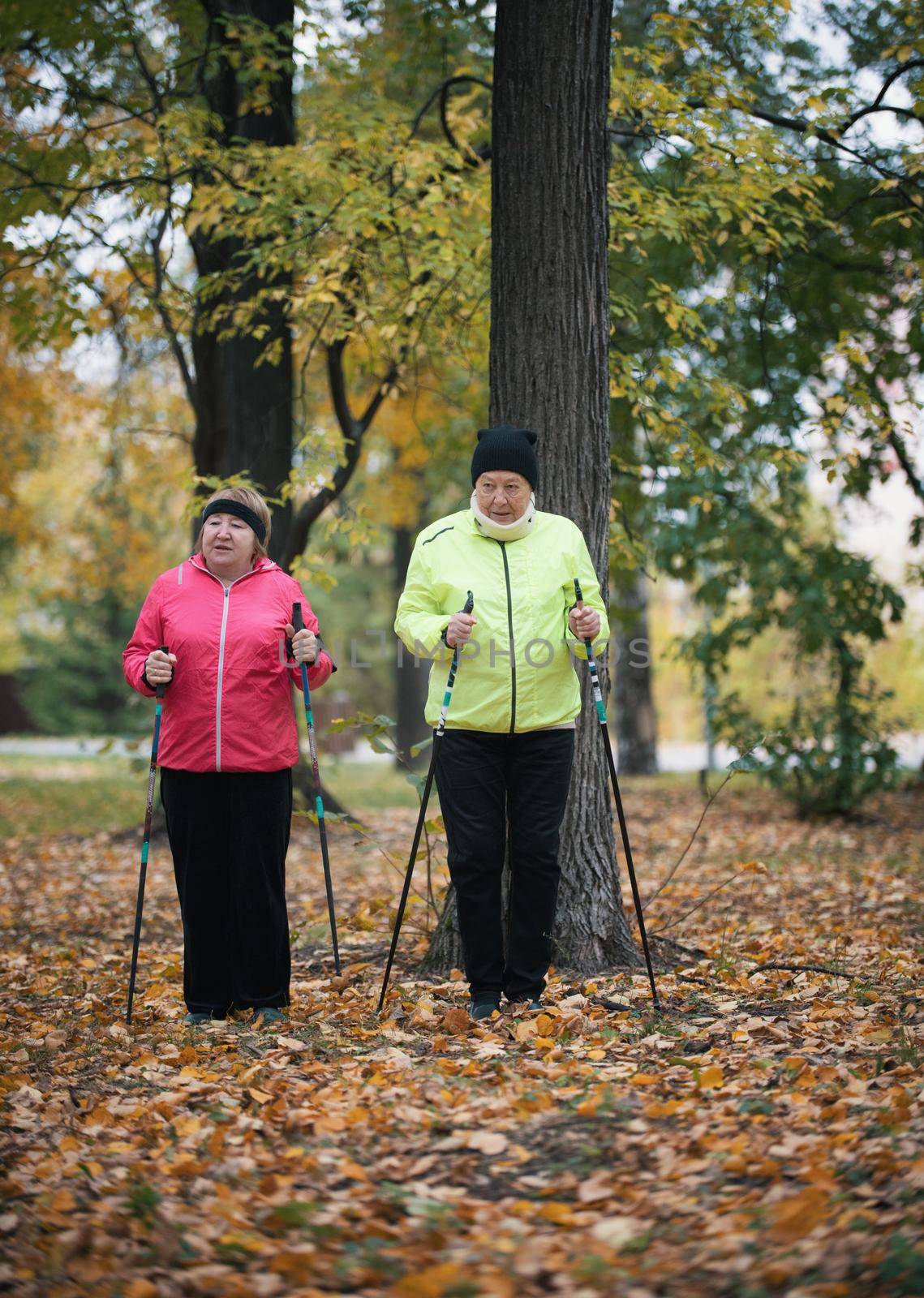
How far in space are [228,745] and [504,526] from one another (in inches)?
46.6

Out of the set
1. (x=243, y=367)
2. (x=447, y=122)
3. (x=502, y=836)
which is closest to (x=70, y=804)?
(x=243, y=367)

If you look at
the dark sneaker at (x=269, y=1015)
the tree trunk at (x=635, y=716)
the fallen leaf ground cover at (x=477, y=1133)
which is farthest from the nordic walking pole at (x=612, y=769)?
the tree trunk at (x=635, y=716)

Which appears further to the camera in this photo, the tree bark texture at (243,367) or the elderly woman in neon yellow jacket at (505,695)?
the tree bark texture at (243,367)

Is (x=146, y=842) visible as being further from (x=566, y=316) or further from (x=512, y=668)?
(x=566, y=316)

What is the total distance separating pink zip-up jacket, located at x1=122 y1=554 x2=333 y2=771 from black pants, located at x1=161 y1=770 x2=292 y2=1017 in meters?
0.11

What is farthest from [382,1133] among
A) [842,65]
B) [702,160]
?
[842,65]

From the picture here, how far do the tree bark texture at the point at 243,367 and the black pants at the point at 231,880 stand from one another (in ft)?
14.5

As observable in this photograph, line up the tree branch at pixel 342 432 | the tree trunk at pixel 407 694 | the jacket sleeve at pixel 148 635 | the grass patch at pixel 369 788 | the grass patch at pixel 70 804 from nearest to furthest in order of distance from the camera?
the jacket sleeve at pixel 148 635 → the tree branch at pixel 342 432 → the grass patch at pixel 70 804 → the grass patch at pixel 369 788 → the tree trunk at pixel 407 694

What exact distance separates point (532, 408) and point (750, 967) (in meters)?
Result: 2.36

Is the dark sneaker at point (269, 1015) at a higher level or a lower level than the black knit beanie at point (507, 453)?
lower

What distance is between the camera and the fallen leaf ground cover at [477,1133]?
2.38m

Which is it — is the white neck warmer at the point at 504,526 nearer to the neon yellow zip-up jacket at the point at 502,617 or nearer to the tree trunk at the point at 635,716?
the neon yellow zip-up jacket at the point at 502,617

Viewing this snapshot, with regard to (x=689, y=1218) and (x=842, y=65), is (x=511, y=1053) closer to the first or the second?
(x=689, y=1218)

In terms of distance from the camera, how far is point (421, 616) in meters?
4.02
